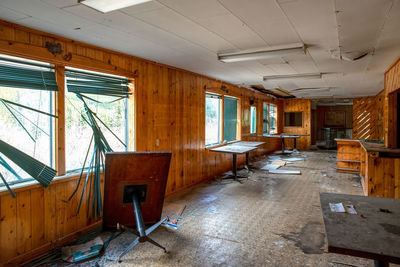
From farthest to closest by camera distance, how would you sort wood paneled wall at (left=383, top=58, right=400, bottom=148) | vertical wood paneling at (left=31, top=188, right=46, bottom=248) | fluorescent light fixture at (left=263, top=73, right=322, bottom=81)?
fluorescent light fixture at (left=263, top=73, right=322, bottom=81) < wood paneled wall at (left=383, top=58, right=400, bottom=148) < vertical wood paneling at (left=31, top=188, right=46, bottom=248)

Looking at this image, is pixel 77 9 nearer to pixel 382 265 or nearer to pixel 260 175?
pixel 382 265

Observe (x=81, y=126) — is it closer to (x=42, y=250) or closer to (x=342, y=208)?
(x=42, y=250)

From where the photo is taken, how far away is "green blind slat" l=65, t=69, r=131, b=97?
308 cm

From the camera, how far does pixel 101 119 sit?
11.5ft

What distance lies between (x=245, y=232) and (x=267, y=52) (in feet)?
7.82

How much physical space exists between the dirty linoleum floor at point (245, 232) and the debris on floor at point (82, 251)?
13 centimetres

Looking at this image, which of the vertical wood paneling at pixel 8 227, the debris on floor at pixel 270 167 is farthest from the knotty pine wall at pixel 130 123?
the debris on floor at pixel 270 167

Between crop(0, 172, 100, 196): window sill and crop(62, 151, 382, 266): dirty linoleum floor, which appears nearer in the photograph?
crop(0, 172, 100, 196): window sill

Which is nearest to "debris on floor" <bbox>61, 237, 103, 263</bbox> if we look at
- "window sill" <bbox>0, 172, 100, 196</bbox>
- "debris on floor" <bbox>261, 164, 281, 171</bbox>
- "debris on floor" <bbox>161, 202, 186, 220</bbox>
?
"window sill" <bbox>0, 172, 100, 196</bbox>

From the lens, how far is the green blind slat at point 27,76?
2500 mm

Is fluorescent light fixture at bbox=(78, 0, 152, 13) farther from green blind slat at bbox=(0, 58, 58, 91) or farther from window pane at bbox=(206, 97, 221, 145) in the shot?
window pane at bbox=(206, 97, 221, 145)

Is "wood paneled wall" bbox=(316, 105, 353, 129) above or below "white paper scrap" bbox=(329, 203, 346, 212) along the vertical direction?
above

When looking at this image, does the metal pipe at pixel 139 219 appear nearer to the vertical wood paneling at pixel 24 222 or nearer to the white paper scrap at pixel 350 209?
the vertical wood paneling at pixel 24 222

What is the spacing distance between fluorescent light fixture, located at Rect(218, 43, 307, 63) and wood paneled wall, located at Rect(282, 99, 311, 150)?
8.89 metres
